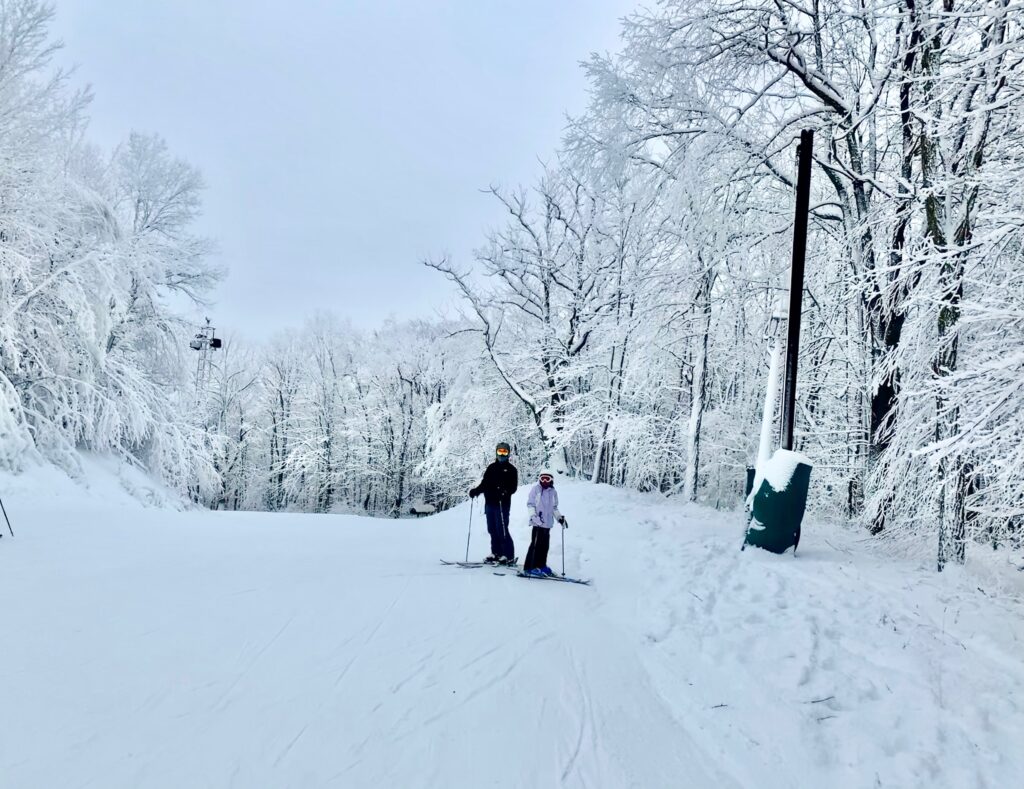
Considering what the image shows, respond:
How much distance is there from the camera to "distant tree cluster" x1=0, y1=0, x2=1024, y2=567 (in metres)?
6.75

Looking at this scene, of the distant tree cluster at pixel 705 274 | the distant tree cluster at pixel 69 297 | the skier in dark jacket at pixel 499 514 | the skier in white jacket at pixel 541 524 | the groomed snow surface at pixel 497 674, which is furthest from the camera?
the distant tree cluster at pixel 69 297

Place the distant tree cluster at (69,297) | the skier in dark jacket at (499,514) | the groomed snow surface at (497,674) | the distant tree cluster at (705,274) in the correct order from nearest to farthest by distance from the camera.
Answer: the groomed snow surface at (497,674)
the distant tree cluster at (705,274)
the skier in dark jacket at (499,514)
the distant tree cluster at (69,297)

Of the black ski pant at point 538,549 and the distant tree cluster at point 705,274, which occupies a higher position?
the distant tree cluster at point 705,274

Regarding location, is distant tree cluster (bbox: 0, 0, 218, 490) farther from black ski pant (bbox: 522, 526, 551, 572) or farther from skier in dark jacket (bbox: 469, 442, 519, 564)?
black ski pant (bbox: 522, 526, 551, 572)

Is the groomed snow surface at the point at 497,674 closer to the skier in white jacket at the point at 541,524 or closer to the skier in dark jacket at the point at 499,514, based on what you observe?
the skier in white jacket at the point at 541,524

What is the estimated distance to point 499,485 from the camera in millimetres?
9469

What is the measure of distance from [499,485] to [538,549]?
143 cm

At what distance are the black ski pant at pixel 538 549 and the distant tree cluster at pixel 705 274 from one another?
16.7ft

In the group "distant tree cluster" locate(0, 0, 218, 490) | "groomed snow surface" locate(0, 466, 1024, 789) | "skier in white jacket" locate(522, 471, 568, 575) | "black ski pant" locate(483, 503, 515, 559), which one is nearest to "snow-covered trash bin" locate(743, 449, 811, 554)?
"groomed snow surface" locate(0, 466, 1024, 789)

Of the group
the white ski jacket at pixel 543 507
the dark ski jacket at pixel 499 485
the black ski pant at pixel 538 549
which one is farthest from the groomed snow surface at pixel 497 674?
the dark ski jacket at pixel 499 485

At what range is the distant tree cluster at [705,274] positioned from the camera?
6.75 meters

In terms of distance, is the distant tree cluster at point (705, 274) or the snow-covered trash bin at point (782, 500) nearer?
the distant tree cluster at point (705, 274)

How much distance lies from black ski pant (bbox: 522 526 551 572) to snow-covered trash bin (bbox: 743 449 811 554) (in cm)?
328

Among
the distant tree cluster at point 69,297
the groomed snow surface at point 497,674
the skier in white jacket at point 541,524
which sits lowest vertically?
the groomed snow surface at point 497,674
